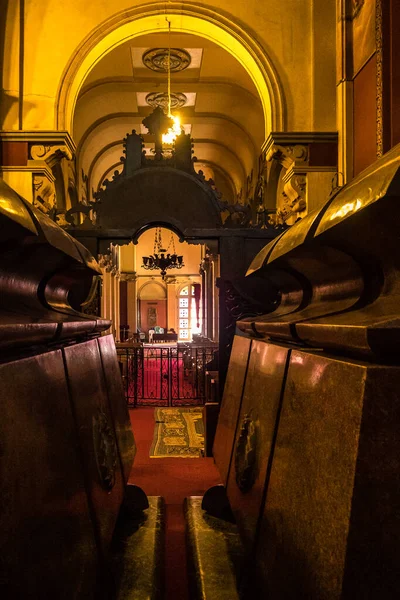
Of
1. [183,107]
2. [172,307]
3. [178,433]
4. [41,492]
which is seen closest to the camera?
[41,492]

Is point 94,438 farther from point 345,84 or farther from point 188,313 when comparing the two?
point 188,313

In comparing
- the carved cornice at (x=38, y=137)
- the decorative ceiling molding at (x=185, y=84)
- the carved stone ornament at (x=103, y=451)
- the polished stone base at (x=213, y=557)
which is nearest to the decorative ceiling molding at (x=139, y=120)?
the decorative ceiling molding at (x=185, y=84)

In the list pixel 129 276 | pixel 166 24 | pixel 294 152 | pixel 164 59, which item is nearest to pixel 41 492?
pixel 294 152

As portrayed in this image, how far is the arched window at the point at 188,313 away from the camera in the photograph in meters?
26.7

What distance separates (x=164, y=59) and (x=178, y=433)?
7.23 metres

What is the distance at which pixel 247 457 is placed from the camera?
1625 millimetres

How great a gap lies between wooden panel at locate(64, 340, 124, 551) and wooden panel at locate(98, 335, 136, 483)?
30 centimetres

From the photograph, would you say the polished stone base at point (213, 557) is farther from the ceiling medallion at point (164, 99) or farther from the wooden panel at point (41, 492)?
the ceiling medallion at point (164, 99)

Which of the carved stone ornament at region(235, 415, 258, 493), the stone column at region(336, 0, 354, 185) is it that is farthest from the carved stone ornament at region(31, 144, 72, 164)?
the carved stone ornament at region(235, 415, 258, 493)

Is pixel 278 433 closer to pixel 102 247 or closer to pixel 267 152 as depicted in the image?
pixel 102 247

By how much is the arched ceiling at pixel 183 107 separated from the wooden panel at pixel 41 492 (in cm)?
894

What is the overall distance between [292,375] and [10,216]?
0.80 m

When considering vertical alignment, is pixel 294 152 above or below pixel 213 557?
above

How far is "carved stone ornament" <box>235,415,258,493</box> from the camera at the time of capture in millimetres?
1612
